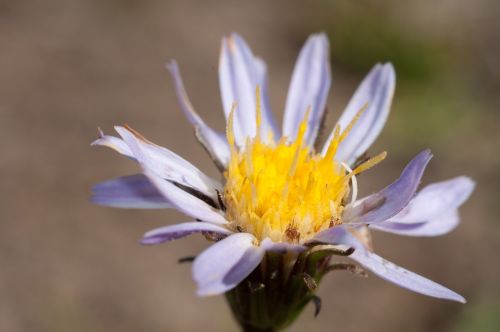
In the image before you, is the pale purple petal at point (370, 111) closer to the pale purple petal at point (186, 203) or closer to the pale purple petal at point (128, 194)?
the pale purple petal at point (186, 203)

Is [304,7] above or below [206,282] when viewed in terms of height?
above

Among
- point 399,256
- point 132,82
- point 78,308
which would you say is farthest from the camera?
point 132,82

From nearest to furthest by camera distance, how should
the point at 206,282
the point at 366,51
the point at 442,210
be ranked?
the point at 206,282
the point at 442,210
the point at 366,51

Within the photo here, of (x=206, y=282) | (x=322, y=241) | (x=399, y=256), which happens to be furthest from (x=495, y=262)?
(x=206, y=282)

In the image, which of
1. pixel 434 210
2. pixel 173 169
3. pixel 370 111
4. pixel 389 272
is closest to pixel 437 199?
pixel 434 210

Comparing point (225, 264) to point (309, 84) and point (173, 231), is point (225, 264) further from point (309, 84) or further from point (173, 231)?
point (309, 84)

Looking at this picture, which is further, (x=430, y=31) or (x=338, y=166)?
(x=430, y=31)

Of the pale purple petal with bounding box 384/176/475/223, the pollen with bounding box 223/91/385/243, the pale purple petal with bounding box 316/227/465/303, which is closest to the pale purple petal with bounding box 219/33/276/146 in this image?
the pollen with bounding box 223/91/385/243

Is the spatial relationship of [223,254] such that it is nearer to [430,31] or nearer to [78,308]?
[78,308]
